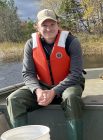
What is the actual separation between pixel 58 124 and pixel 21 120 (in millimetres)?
328

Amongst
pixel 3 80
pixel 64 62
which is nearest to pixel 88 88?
pixel 64 62

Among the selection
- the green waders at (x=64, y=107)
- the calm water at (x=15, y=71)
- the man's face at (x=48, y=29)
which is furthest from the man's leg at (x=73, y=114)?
the calm water at (x=15, y=71)

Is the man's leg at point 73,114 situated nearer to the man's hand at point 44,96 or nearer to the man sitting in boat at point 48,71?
the man sitting in boat at point 48,71

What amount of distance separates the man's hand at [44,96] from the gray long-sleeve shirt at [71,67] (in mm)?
54

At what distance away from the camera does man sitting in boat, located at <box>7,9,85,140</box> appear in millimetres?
2932

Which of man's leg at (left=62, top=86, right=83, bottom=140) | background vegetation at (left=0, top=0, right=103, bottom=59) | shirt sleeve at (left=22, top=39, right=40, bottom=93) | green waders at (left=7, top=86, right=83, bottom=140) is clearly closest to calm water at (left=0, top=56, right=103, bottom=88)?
shirt sleeve at (left=22, top=39, right=40, bottom=93)

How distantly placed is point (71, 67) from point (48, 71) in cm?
18

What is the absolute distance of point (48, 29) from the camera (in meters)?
3.11

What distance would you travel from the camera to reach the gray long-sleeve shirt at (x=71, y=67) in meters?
3.03

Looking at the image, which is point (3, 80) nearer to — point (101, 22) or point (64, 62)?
point (64, 62)

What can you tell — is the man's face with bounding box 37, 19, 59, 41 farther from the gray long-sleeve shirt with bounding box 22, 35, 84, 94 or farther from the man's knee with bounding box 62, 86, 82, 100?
the man's knee with bounding box 62, 86, 82, 100

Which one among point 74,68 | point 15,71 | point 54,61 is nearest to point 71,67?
point 74,68

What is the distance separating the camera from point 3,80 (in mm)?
13195

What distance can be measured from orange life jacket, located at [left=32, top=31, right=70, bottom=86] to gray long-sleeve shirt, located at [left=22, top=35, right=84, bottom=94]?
0.04m
